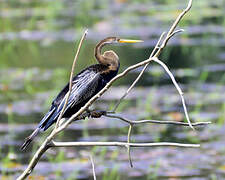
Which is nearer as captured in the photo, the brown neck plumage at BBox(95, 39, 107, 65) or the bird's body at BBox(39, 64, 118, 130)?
the bird's body at BBox(39, 64, 118, 130)

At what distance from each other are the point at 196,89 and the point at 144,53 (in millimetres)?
1679

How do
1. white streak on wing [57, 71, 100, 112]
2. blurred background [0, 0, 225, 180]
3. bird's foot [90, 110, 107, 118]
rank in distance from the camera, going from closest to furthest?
bird's foot [90, 110, 107, 118] < white streak on wing [57, 71, 100, 112] < blurred background [0, 0, 225, 180]

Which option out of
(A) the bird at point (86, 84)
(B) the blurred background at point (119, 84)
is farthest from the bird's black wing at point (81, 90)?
(B) the blurred background at point (119, 84)

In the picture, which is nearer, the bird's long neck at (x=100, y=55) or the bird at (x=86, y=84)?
the bird at (x=86, y=84)

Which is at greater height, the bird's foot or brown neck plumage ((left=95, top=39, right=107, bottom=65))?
brown neck plumage ((left=95, top=39, right=107, bottom=65))

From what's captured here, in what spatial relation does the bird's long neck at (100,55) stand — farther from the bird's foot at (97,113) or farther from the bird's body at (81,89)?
the bird's foot at (97,113)

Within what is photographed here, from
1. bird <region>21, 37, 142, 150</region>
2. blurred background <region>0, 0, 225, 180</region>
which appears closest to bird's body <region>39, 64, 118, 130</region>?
bird <region>21, 37, 142, 150</region>

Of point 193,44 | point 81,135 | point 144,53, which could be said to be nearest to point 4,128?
point 81,135

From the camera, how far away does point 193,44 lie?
1032cm

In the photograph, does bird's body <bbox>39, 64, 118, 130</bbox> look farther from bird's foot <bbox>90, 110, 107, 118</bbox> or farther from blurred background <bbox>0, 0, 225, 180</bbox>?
blurred background <bbox>0, 0, 225, 180</bbox>

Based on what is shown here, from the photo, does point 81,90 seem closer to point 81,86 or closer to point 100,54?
point 81,86

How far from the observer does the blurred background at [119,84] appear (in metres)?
6.56

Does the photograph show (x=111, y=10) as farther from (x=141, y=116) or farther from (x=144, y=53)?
(x=141, y=116)

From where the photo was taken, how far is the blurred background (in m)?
6.56
